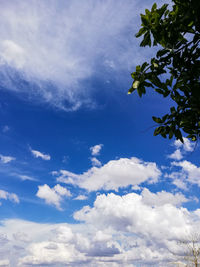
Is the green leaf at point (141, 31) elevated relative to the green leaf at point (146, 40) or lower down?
elevated

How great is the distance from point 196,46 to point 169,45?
0.64m

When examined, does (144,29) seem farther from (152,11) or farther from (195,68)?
(195,68)

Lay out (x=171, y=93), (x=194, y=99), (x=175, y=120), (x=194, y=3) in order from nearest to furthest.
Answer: (x=194, y=3) → (x=194, y=99) → (x=171, y=93) → (x=175, y=120)

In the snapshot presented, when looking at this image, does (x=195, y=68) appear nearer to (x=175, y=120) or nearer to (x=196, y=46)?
(x=196, y=46)

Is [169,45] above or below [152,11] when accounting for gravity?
below

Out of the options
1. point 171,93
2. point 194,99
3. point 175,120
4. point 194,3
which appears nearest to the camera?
point 194,3

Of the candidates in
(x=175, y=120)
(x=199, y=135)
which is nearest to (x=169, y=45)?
(x=175, y=120)

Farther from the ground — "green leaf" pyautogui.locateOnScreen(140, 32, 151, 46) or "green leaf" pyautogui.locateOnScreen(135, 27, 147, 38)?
"green leaf" pyautogui.locateOnScreen(135, 27, 147, 38)

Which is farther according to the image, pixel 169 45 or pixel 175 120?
pixel 175 120

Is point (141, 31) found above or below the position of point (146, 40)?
above

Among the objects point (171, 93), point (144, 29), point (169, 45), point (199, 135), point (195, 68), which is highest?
point (144, 29)

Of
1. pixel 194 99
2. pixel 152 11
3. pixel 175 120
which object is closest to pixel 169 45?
pixel 152 11

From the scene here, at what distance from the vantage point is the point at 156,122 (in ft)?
17.1

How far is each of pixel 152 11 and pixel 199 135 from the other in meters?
3.09
